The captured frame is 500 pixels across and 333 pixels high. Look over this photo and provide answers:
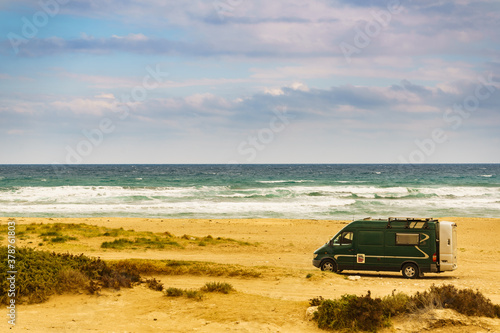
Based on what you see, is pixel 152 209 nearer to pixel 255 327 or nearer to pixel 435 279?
pixel 435 279

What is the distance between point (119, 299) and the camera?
13.4m

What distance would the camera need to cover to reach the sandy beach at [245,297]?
11.7 m

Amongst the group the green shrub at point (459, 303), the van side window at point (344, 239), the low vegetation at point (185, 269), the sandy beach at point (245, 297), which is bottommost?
the sandy beach at point (245, 297)

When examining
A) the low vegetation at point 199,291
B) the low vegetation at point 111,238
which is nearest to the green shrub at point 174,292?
the low vegetation at point 199,291

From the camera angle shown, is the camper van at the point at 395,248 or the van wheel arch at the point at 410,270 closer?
the camper van at the point at 395,248

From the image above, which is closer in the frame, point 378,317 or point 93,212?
point 378,317

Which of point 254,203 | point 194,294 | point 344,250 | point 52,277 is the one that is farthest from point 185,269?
point 254,203

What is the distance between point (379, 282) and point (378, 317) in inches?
227

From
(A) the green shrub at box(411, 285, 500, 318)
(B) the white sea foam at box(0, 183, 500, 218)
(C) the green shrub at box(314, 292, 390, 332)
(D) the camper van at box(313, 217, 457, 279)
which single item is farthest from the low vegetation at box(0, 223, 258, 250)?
(B) the white sea foam at box(0, 183, 500, 218)

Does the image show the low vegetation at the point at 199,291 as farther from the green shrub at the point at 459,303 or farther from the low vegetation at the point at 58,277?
the green shrub at the point at 459,303

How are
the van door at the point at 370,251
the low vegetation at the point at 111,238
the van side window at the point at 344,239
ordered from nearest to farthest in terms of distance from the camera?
the van door at the point at 370,251, the van side window at the point at 344,239, the low vegetation at the point at 111,238

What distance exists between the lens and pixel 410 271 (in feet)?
59.3

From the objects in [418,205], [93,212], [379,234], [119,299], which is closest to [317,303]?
[119,299]

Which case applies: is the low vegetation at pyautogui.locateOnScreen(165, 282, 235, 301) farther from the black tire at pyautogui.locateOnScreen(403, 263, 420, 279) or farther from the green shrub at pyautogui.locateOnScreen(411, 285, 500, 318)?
the black tire at pyautogui.locateOnScreen(403, 263, 420, 279)
